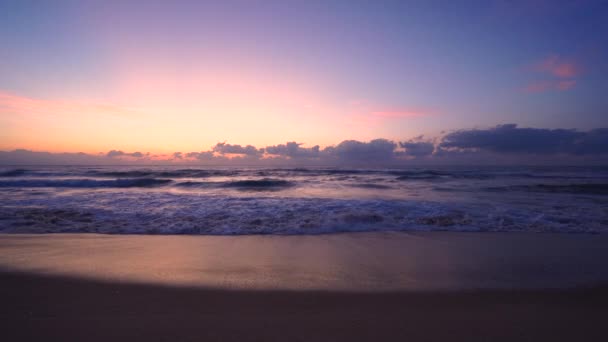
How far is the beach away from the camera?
2.60 metres

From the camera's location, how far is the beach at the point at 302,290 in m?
2.60

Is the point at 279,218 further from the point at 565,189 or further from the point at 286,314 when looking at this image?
the point at 565,189

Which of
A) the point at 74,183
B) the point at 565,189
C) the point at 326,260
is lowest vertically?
the point at 565,189

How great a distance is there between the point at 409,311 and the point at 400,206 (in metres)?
6.90

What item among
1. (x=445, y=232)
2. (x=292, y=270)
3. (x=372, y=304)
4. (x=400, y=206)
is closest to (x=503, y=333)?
(x=372, y=304)

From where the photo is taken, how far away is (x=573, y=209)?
9.11m

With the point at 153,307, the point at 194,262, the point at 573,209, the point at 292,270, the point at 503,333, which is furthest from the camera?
the point at 573,209

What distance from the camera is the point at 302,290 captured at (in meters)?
Result: 3.41

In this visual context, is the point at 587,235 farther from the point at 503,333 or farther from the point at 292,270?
the point at 292,270

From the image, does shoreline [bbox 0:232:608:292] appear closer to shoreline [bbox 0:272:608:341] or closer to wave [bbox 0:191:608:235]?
shoreline [bbox 0:272:608:341]

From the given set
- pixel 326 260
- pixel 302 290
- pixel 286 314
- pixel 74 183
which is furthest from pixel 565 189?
pixel 74 183

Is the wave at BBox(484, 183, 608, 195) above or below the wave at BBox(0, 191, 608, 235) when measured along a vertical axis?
below

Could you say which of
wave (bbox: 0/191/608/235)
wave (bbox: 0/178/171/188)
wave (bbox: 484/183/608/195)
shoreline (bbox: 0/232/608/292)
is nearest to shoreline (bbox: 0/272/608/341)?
shoreline (bbox: 0/232/608/292)

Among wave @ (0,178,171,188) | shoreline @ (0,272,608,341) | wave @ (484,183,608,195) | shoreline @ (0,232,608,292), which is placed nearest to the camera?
shoreline @ (0,272,608,341)
